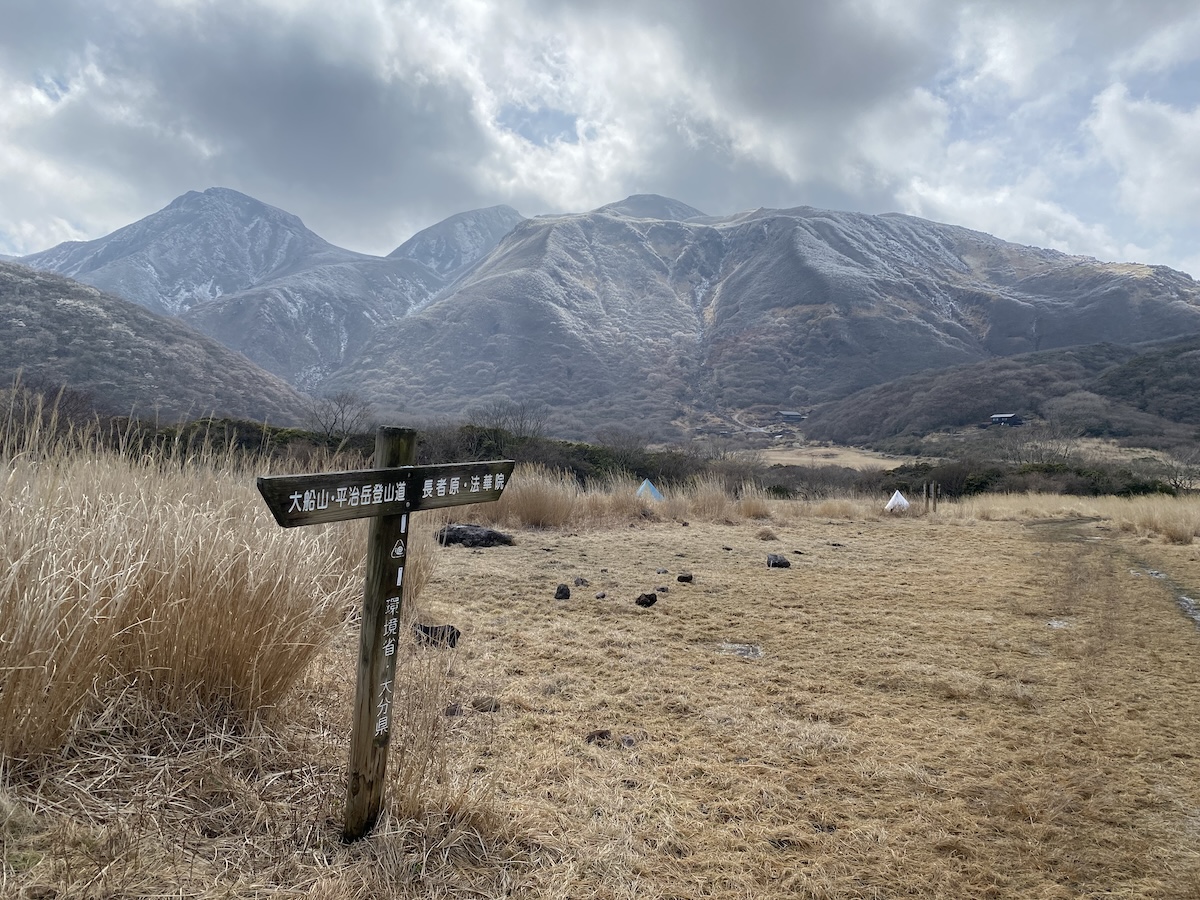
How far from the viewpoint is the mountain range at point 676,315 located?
10769cm

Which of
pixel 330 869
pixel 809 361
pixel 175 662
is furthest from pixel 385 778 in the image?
pixel 809 361

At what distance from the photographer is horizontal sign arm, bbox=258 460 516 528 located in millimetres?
1620

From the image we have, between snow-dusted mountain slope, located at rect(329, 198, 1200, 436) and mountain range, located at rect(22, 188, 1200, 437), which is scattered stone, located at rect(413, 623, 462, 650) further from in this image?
snow-dusted mountain slope, located at rect(329, 198, 1200, 436)

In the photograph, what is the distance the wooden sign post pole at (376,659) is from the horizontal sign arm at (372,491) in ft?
0.22

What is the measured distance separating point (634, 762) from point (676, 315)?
472 feet

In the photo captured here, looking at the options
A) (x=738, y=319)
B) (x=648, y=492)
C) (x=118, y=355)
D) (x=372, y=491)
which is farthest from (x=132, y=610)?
(x=738, y=319)

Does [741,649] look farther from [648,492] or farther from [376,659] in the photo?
[648,492]

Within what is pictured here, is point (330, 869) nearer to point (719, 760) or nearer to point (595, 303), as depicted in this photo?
point (719, 760)

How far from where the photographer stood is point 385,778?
206 cm

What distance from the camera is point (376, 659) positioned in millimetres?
1923

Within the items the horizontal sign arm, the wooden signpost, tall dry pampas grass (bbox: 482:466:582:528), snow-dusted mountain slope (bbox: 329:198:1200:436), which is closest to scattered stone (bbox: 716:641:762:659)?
the horizontal sign arm

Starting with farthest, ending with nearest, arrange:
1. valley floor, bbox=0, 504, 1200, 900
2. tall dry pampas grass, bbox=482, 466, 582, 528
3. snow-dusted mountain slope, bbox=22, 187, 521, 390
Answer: snow-dusted mountain slope, bbox=22, 187, 521, 390, tall dry pampas grass, bbox=482, 466, 582, 528, valley floor, bbox=0, 504, 1200, 900

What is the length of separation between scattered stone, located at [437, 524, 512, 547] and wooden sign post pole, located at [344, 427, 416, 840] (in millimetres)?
6687

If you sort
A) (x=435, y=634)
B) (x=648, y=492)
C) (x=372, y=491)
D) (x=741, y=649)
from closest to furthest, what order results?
(x=372, y=491) < (x=435, y=634) < (x=741, y=649) < (x=648, y=492)
